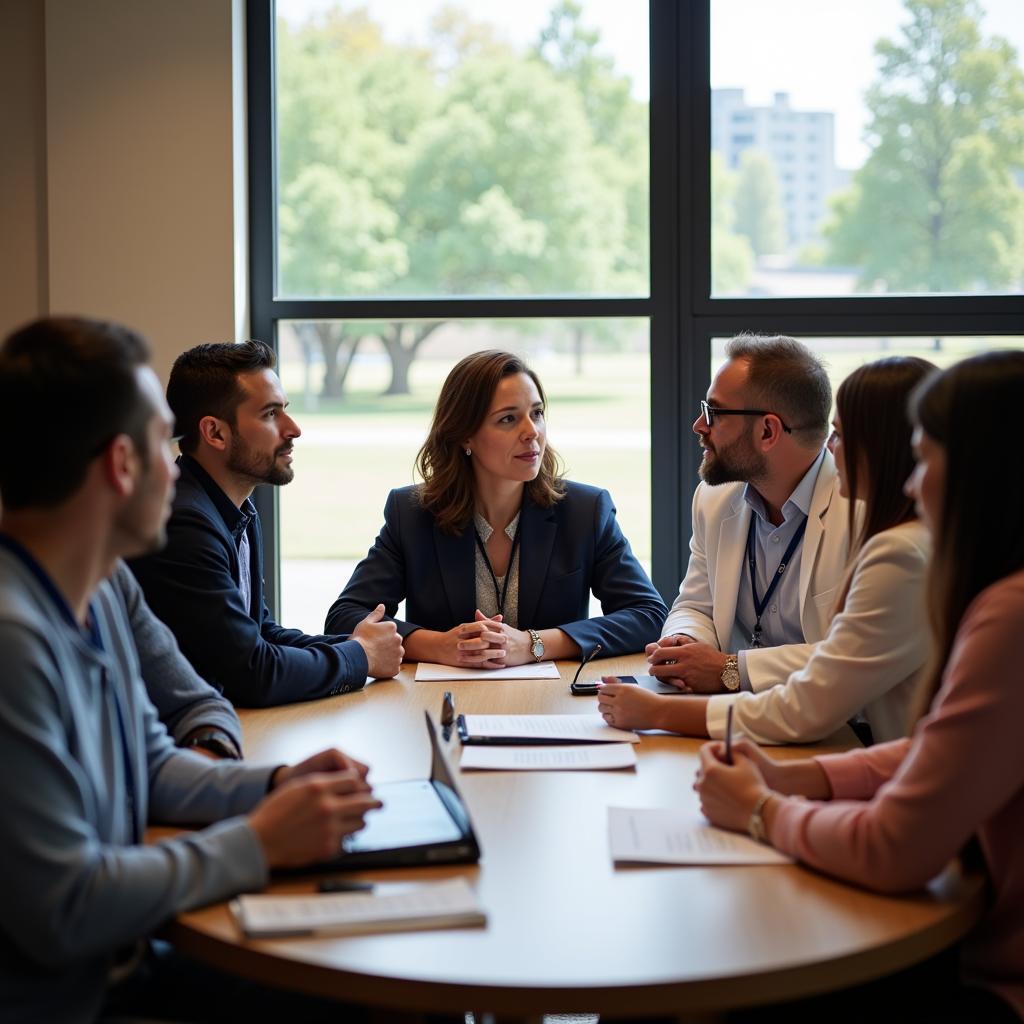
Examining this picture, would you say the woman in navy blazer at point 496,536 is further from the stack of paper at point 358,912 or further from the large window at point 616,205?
the stack of paper at point 358,912

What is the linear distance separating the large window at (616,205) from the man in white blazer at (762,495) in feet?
3.37

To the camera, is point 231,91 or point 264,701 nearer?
point 264,701

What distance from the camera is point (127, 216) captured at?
4027 millimetres

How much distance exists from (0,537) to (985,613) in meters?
1.24

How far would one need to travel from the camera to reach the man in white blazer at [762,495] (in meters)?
2.94

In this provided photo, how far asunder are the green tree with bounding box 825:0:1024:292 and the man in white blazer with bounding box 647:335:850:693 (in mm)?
1216

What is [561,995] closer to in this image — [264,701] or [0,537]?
[0,537]

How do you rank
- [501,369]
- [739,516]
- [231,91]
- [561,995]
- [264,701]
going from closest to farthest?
→ [561,995] < [264,701] < [739,516] < [501,369] < [231,91]

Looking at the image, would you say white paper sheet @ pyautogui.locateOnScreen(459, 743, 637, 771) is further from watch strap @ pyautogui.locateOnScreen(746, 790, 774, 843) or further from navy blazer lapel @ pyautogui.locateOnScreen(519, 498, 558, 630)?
navy blazer lapel @ pyautogui.locateOnScreen(519, 498, 558, 630)

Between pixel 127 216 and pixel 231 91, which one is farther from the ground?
pixel 231 91

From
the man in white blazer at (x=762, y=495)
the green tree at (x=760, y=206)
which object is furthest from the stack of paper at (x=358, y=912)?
the green tree at (x=760, y=206)

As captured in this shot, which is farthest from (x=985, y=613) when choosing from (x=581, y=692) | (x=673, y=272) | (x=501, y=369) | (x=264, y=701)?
(x=673, y=272)

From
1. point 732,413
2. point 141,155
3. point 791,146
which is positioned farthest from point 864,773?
point 141,155

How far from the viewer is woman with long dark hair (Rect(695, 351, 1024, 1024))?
1.51 m
